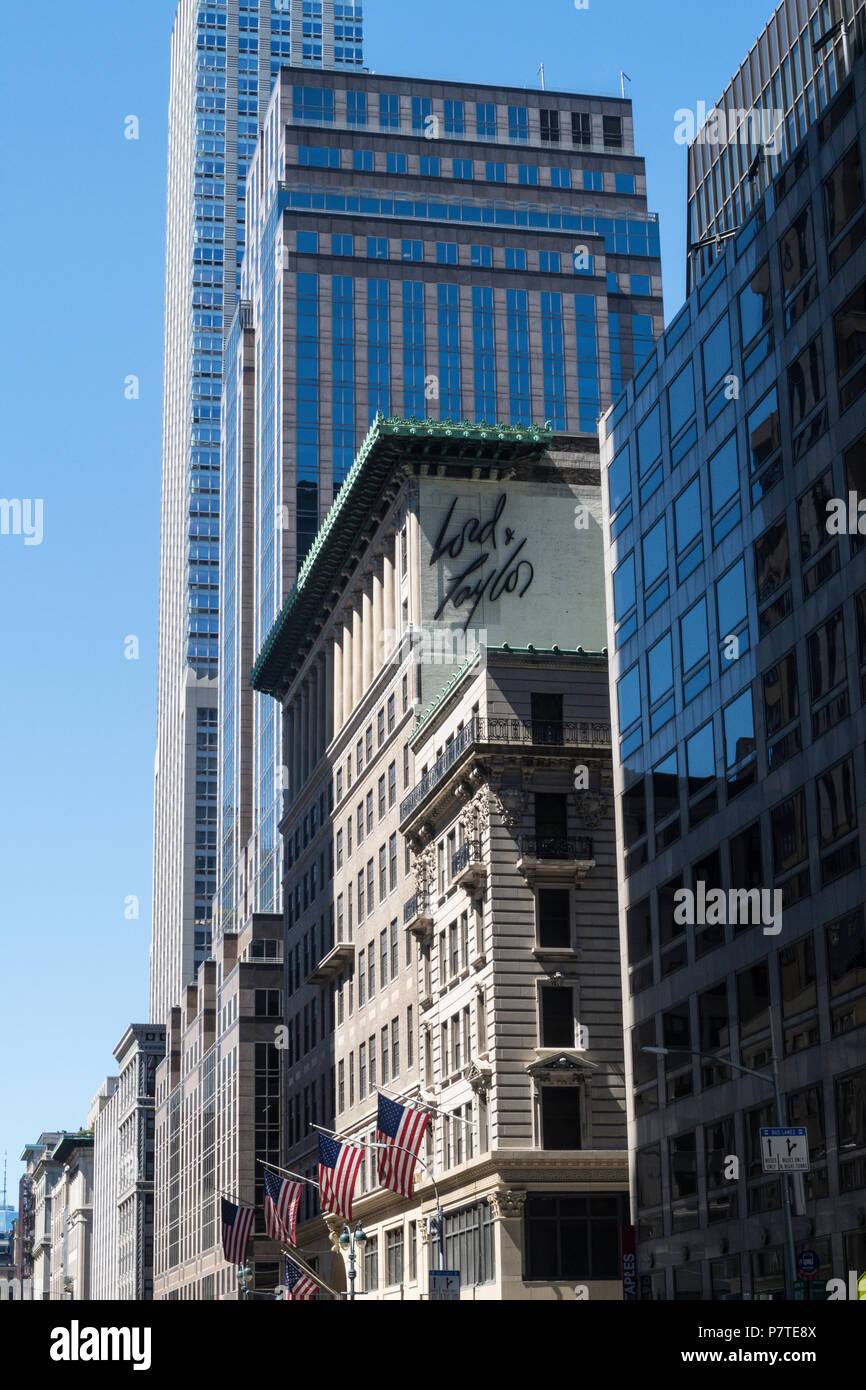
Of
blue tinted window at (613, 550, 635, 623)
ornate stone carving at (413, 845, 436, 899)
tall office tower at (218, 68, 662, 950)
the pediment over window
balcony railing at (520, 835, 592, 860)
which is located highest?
tall office tower at (218, 68, 662, 950)

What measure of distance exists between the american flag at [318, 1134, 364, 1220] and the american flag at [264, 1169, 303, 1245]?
4.54 meters

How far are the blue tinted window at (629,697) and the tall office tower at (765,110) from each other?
14025 millimetres

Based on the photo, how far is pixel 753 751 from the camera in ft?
176

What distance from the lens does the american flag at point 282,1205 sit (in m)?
71.3

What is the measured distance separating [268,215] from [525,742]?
116400 mm

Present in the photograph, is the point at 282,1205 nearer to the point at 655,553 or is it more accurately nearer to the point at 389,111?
the point at 655,553

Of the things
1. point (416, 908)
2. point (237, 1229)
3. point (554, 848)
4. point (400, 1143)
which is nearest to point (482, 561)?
point (416, 908)

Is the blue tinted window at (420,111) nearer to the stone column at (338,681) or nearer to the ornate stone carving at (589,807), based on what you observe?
the stone column at (338,681)

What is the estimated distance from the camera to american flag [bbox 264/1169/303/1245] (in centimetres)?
7131

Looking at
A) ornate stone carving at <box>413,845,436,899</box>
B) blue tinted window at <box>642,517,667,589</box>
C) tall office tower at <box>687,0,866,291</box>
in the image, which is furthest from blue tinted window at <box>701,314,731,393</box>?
ornate stone carving at <box>413,845,436,899</box>

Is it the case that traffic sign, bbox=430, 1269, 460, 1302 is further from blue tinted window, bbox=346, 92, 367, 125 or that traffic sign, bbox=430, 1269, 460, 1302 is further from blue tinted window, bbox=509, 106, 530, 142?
blue tinted window, bbox=509, 106, 530, 142

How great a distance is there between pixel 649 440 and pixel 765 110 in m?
11.8

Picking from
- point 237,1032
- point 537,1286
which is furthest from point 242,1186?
point 537,1286

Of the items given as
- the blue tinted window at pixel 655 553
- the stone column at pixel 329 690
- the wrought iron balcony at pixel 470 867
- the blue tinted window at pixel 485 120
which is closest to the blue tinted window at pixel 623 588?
the blue tinted window at pixel 655 553
